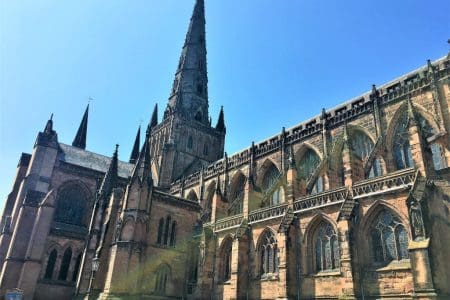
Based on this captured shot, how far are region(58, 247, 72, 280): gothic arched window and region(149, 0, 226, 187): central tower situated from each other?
43.6ft

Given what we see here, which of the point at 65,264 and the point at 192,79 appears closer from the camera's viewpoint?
the point at 65,264

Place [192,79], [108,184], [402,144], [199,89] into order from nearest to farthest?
1. [402,144]
2. [108,184]
3. [192,79]
4. [199,89]

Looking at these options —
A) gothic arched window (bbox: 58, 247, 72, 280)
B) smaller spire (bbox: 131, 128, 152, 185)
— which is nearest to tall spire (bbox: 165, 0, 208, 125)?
smaller spire (bbox: 131, 128, 152, 185)

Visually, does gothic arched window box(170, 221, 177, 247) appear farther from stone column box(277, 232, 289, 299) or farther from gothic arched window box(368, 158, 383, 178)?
gothic arched window box(368, 158, 383, 178)

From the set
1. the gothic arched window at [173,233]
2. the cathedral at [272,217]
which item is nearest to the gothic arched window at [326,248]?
the cathedral at [272,217]

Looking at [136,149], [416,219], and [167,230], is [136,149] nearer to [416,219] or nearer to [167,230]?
[167,230]

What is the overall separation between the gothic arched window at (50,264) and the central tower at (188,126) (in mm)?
14340

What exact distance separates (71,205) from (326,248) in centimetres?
2795

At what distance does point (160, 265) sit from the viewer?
88.8 feet

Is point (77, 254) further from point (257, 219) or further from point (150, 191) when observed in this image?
point (257, 219)

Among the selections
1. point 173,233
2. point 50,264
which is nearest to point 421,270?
point 173,233

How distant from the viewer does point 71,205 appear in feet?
122

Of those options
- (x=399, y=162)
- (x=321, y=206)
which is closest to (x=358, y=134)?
(x=399, y=162)

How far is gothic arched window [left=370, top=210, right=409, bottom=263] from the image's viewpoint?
15.5 metres
